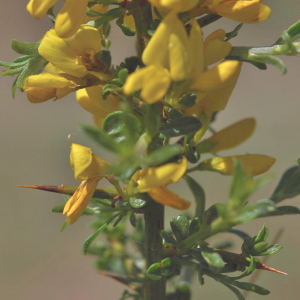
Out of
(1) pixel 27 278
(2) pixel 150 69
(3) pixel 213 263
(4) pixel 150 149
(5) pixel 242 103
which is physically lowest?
(1) pixel 27 278

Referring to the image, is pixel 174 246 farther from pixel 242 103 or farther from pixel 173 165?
pixel 242 103

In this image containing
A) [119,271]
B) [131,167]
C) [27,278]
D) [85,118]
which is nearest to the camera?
[131,167]

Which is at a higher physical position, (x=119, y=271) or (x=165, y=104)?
(x=165, y=104)

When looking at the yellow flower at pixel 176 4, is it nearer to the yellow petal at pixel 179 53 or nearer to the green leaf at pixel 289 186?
the yellow petal at pixel 179 53

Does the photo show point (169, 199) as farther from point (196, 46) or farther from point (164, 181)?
point (196, 46)

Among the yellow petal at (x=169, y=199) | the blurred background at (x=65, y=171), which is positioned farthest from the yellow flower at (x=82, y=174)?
the blurred background at (x=65, y=171)

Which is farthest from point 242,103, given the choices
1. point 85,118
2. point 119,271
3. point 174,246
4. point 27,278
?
point 174,246

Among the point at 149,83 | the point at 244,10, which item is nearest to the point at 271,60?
the point at 244,10

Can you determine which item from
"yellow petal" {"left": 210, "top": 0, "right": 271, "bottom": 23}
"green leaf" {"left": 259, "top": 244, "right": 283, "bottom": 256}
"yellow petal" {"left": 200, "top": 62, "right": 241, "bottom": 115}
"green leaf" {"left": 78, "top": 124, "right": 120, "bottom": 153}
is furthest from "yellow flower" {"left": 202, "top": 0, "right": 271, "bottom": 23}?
"green leaf" {"left": 259, "top": 244, "right": 283, "bottom": 256}
